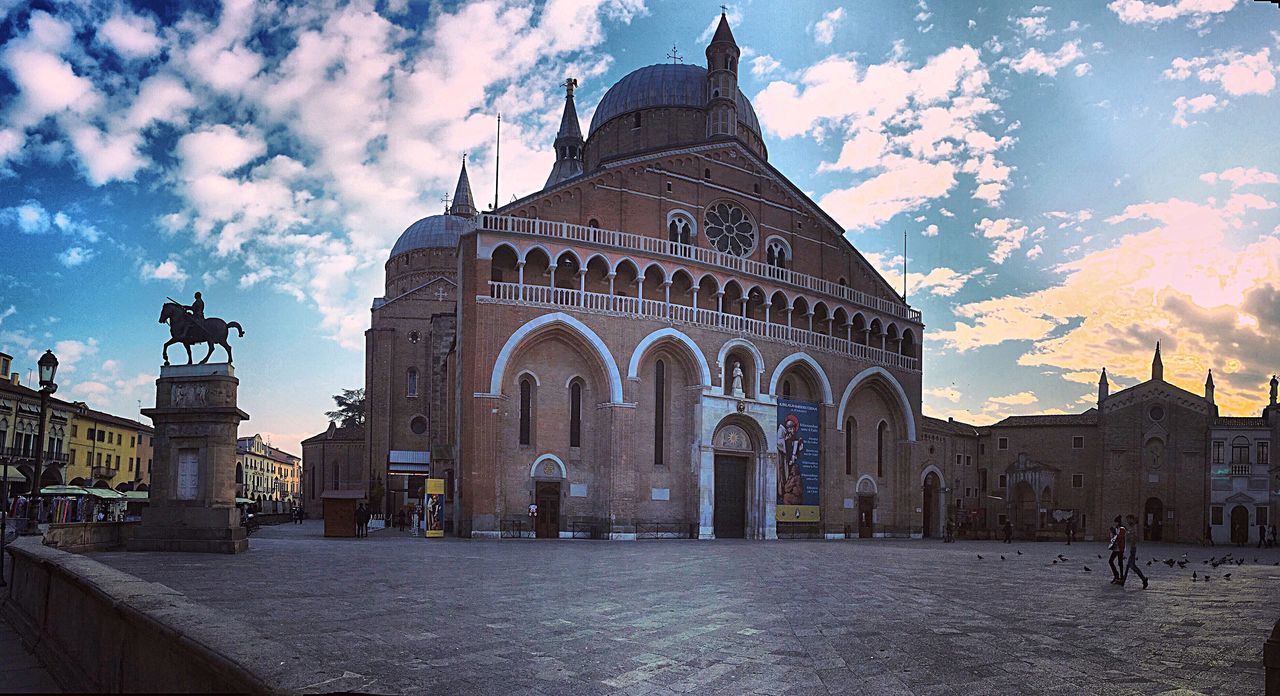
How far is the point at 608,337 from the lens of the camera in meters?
35.6

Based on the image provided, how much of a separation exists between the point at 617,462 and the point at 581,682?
89.8ft

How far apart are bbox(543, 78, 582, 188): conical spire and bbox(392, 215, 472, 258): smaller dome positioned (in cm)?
831

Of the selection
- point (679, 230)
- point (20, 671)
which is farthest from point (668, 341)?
point (20, 671)

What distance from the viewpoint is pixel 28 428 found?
51250 millimetres

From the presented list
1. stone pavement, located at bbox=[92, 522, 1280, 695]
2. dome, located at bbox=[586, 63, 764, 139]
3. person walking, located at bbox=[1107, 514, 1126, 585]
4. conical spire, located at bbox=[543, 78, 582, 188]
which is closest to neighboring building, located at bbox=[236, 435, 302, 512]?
conical spire, located at bbox=[543, 78, 582, 188]

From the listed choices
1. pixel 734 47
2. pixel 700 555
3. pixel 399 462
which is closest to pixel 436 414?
pixel 399 462

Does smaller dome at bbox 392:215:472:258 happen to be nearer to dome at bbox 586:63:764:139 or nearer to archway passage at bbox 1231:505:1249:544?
dome at bbox 586:63:764:139

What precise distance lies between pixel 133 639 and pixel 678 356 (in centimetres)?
3268

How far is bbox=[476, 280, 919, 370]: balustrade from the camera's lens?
112 ft

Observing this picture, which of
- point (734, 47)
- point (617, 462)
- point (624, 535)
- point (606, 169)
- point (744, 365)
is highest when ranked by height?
point (734, 47)

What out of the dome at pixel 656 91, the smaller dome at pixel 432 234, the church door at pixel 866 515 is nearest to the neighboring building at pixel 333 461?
the smaller dome at pixel 432 234

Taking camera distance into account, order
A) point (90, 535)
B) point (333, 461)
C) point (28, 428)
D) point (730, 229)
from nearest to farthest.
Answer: point (90, 535) < point (730, 229) < point (28, 428) < point (333, 461)

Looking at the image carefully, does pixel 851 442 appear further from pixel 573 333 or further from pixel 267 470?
pixel 267 470

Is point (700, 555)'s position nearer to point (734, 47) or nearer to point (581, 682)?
point (581, 682)
